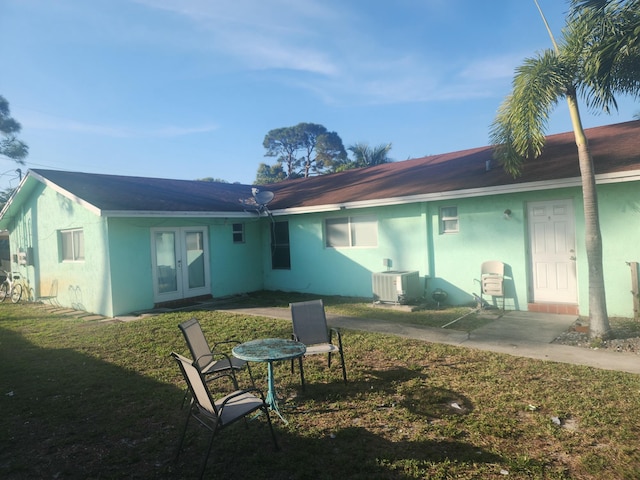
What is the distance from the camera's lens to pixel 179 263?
11.7 metres

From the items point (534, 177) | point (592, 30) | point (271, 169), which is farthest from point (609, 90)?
point (271, 169)

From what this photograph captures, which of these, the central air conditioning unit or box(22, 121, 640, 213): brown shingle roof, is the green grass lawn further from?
box(22, 121, 640, 213): brown shingle roof

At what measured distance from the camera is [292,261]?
13195 millimetres

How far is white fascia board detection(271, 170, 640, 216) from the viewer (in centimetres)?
729

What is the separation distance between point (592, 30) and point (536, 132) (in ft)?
5.27

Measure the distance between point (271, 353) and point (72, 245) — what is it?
10.0m

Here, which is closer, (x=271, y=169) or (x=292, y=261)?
(x=292, y=261)

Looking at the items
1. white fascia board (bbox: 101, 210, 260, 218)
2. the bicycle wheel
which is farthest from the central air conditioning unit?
the bicycle wheel

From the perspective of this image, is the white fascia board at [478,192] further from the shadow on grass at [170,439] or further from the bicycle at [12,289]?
the bicycle at [12,289]

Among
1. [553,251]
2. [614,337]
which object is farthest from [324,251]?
[614,337]

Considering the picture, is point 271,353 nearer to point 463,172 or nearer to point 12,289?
point 463,172

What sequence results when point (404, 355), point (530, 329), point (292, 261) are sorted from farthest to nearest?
point (292, 261) < point (530, 329) < point (404, 355)

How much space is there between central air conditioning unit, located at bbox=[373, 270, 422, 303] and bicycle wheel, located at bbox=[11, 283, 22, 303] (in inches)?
467

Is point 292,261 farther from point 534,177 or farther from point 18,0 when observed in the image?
A: point 18,0
